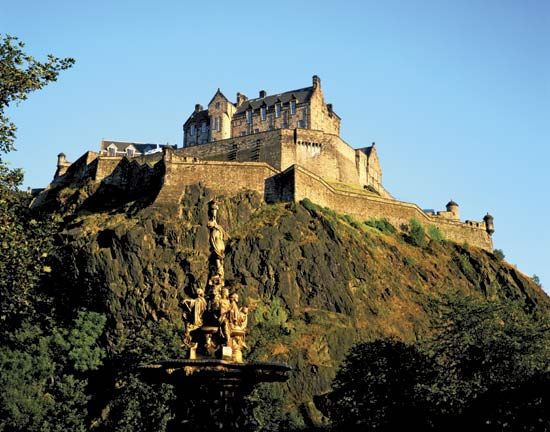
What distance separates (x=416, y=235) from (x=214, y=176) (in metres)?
23.7

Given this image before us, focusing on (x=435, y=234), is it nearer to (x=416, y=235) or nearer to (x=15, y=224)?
(x=416, y=235)

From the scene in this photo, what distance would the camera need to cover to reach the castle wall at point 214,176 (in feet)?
236

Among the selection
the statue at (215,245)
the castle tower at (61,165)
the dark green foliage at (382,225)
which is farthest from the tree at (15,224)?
the castle tower at (61,165)

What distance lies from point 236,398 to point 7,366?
3234 centimetres

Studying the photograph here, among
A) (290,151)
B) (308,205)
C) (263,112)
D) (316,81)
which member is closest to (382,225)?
(308,205)

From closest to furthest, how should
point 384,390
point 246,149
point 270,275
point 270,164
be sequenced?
point 384,390 < point 270,275 < point 270,164 < point 246,149

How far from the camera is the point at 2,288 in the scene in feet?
87.7

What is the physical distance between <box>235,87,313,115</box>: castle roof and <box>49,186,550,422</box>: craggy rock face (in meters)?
26.3

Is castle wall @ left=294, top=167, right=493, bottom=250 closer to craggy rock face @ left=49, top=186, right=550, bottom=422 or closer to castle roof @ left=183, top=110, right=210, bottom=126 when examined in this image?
craggy rock face @ left=49, top=186, right=550, bottom=422

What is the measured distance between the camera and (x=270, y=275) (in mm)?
63344

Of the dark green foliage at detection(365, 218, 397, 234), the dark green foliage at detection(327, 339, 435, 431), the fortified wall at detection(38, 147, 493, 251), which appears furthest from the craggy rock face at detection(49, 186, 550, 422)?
the dark green foliage at detection(327, 339, 435, 431)

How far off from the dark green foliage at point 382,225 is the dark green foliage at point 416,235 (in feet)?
6.36

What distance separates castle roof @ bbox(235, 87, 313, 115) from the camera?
96.2m

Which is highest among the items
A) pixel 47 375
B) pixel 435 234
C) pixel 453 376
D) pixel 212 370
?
pixel 435 234
